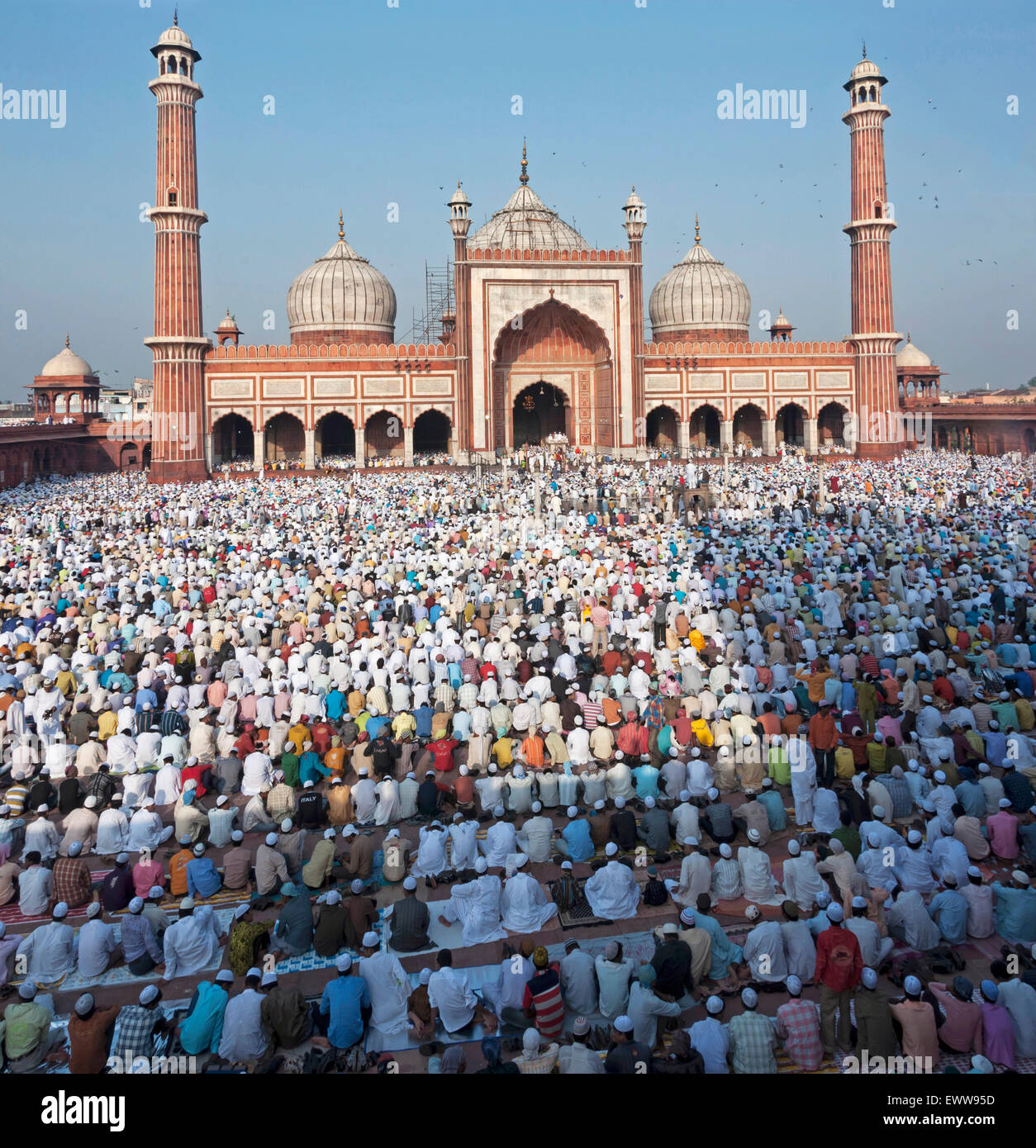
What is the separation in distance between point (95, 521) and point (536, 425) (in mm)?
23575

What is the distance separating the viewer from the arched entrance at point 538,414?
41469 millimetres

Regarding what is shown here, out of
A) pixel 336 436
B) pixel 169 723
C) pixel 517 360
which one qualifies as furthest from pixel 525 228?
pixel 169 723

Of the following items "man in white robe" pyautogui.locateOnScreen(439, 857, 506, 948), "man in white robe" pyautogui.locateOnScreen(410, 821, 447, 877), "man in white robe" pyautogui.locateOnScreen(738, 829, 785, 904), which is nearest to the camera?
"man in white robe" pyautogui.locateOnScreen(439, 857, 506, 948)

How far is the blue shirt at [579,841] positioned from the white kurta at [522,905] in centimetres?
90

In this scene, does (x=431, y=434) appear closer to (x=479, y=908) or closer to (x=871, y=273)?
(x=871, y=273)

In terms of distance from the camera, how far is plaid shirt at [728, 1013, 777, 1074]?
5.01m

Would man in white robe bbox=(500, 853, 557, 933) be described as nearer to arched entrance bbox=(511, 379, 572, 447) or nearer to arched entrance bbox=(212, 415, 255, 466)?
arched entrance bbox=(212, 415, 255, 466)

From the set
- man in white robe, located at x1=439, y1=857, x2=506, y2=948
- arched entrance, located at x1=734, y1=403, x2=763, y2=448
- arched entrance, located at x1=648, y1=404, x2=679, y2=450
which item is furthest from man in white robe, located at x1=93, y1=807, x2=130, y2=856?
arched entrance, located at x1=734, y1=403, x2=763, y2=448

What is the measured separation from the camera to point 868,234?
39062 mm

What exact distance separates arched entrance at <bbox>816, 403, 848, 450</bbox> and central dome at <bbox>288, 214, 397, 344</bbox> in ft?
65.8

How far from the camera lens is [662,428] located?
139 ft
